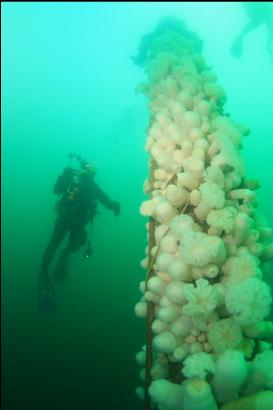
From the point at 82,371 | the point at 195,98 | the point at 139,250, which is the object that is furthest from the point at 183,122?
the point at 139,250

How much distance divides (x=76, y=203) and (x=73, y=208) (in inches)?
6.7

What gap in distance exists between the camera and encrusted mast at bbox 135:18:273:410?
222cm

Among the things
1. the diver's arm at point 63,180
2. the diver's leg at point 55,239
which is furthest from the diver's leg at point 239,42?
the diver's leg at point 55,239

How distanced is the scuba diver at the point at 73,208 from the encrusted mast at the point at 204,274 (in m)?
4.53

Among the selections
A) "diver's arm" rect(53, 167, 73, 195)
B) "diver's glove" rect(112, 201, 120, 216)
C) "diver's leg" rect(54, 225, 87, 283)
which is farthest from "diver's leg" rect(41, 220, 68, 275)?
"diver's glove" rect(112, 201, 120, 216)

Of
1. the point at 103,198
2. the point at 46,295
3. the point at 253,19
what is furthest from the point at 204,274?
the point at 253,19

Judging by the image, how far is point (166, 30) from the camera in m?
7.31

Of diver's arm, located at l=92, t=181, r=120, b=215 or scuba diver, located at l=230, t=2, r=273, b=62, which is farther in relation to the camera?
scuba diver, located at l=230, t=2, r=273, b=62

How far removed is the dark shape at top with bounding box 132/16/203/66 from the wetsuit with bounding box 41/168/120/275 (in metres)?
2.91

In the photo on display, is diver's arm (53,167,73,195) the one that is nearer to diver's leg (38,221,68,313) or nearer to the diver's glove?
diver's leg (38,221,68,313)

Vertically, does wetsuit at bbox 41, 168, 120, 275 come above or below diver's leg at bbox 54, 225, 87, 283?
above

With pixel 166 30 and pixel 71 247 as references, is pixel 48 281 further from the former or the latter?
pixel 166 30

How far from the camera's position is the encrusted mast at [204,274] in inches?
87.3

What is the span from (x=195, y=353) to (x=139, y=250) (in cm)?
3341
